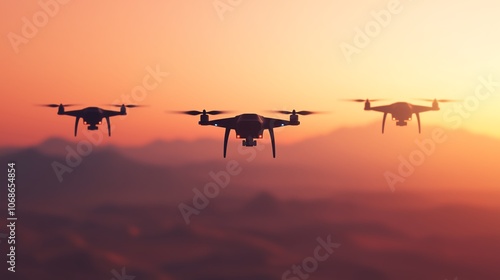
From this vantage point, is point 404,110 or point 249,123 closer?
point 249,123

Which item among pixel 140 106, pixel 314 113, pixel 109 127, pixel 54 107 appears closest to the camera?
pixel 140 106

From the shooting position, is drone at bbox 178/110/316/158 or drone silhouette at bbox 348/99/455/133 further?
drone silhouette at bbox 348/99/455/133

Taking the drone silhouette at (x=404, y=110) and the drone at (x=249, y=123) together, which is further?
the drone silhouette at (x=404, y=110)

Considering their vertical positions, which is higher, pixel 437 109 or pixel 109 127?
pixel 437 109

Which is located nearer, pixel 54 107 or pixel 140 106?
pixel 140 106

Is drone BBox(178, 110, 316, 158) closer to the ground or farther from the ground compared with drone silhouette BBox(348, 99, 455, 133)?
closer to the ground

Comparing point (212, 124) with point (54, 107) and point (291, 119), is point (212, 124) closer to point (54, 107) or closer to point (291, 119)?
point (291, 119)

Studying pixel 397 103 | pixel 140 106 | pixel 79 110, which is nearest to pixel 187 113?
pixel 140 106

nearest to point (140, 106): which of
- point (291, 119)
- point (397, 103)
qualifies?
point (291, 119)

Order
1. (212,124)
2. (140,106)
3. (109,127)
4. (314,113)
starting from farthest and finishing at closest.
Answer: (109,127), (212,124), (314,113), (140,106)

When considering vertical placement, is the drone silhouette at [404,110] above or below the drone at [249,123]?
above
